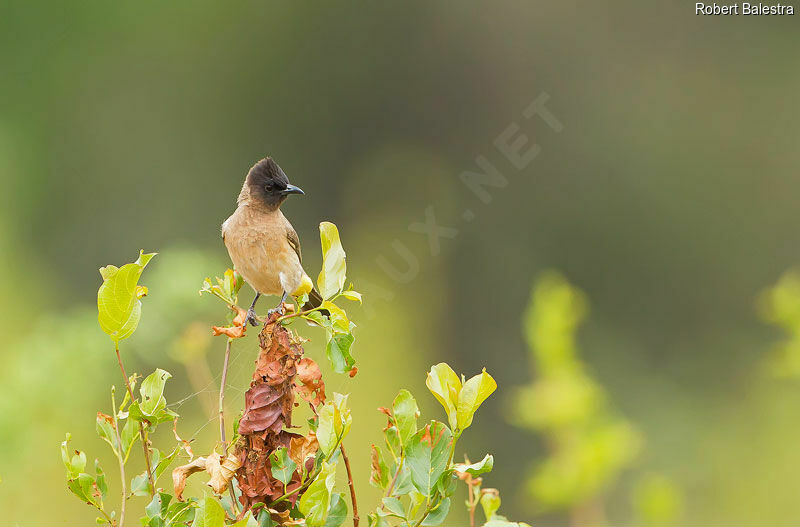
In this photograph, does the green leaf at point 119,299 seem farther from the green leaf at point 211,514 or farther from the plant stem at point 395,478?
the plant stem at point 395,478

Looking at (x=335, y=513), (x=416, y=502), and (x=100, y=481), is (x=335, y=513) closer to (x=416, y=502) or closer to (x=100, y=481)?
(x=416, y=502)

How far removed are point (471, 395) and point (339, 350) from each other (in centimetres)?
15

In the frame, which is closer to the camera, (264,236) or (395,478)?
(395,478)

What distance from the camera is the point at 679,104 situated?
10.4 metres

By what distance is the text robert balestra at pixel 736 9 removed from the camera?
915 centimetres

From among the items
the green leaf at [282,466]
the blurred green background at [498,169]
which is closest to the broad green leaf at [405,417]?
the green leaf at [282,466]

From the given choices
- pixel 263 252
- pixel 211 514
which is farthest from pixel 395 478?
pixel 263 252

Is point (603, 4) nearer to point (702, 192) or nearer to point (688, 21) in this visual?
point (688, 21)

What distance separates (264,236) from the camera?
2.09m

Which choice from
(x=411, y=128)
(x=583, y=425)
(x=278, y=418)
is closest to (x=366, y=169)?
(x=411, y=128)

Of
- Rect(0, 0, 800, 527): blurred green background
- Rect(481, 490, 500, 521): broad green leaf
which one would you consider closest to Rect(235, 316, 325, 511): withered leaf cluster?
Rect(481, 490, 500, 521): broad green leaf

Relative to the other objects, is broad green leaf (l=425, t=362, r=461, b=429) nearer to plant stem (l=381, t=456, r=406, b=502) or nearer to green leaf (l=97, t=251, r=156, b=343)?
plant stem (l=381, t=456, r=406, b=502)

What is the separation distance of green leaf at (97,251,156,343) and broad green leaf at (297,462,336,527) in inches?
10.2

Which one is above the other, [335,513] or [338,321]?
[338,321]
